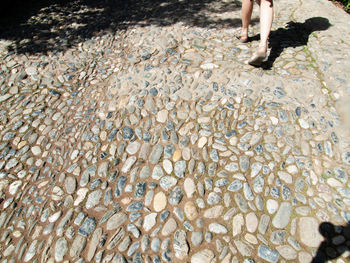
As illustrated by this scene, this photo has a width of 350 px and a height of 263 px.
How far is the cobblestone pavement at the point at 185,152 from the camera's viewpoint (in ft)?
7.75

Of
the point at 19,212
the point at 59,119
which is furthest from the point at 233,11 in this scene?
the point at 19,212

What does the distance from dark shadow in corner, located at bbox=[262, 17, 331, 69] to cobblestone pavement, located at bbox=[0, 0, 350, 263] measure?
3cm

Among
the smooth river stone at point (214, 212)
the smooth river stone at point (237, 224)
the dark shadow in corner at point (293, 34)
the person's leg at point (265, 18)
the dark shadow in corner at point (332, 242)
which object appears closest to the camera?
the dark shadow in corner at point (332, 242)

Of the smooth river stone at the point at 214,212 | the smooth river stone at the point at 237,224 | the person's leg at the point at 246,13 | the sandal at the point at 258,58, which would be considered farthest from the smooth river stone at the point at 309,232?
the person's leg at the point at 246,13

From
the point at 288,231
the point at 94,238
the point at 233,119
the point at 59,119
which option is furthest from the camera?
the point at 59,119

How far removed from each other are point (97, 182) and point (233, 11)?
4.56 metres

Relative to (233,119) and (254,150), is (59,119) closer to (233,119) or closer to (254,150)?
(233,119)

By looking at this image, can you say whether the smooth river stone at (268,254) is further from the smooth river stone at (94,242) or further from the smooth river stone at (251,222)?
the smooth river stone at (94,242)

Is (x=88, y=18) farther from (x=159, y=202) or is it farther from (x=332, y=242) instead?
(x=332, y=242)

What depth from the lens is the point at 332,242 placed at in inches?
86.2

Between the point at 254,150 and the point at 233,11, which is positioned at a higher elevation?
the point at 233,11

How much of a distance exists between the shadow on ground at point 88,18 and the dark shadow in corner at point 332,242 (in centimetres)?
389

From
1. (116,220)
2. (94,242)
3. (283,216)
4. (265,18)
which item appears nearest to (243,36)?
(265,18)

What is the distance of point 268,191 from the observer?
257 cm
